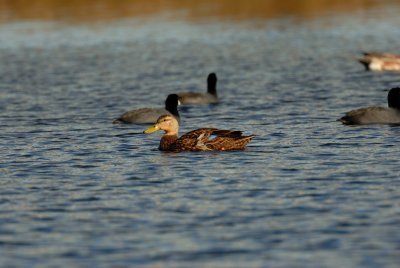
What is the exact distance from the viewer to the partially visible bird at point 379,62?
40.4m

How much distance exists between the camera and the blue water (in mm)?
13492

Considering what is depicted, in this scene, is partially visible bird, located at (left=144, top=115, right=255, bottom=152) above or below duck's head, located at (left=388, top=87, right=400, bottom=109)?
below

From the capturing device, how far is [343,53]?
48.6m

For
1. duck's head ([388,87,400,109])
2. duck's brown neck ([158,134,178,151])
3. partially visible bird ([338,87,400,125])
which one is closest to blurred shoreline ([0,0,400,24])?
duck's head ([388,87,400,109])

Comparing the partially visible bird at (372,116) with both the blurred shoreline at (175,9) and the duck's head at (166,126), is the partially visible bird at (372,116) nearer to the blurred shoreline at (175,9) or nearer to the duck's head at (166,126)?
the duck's head at (166,126)

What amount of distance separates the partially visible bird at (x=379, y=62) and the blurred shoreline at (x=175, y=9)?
26.7 metres

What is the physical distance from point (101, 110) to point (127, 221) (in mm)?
15837

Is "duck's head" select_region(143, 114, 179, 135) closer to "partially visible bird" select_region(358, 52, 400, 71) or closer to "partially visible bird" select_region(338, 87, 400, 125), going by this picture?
"partially visible bird" select_region(338, 87, 400, 125)

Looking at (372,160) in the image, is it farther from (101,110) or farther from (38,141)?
(101,110)

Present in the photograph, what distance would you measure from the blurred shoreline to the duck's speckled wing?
4563 centimetres

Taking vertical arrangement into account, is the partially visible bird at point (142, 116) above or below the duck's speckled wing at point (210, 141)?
above

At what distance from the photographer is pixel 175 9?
77.0 m

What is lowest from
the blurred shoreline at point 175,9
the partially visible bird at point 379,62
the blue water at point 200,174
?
the blue water at point 200,174

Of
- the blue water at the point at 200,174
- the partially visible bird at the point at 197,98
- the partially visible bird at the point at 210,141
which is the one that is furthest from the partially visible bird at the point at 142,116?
the partially visible bird at the point at 210,141
